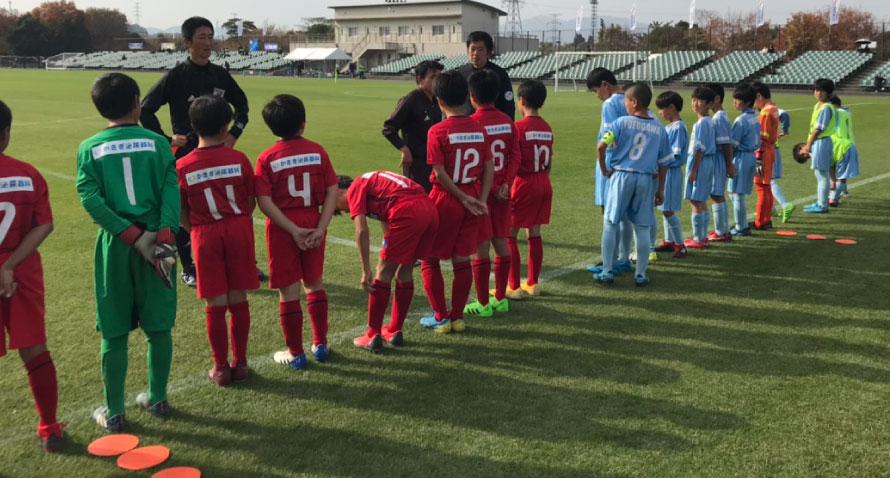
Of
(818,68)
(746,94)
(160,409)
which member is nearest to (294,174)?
(160,409)

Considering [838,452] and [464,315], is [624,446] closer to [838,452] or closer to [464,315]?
[838,452]

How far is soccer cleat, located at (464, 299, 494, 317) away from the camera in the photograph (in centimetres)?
513

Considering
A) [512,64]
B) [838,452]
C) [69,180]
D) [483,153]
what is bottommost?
[838,452]

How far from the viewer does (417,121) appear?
19.2 ft

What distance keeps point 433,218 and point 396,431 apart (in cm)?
142

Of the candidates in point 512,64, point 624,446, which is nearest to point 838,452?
point 624,446

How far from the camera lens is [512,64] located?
189 feet

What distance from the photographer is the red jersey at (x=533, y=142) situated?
5.38m

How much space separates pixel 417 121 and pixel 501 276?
5.29 feet

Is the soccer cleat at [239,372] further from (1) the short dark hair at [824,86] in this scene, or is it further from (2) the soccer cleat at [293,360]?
(1) the short dark hair at [824,86]

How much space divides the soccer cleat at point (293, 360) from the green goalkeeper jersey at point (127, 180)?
1186 millimetres

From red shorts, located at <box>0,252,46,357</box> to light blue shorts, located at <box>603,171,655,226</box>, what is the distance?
4.25m

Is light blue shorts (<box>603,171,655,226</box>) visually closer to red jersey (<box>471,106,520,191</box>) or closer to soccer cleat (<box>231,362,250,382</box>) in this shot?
red jersey (<box>471,106,520,191</box>)

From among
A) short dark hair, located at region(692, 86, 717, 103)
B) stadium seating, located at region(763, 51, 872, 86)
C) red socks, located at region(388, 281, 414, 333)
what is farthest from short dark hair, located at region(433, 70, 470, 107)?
stadium seating, located at region(763, 51, 872, 86)
